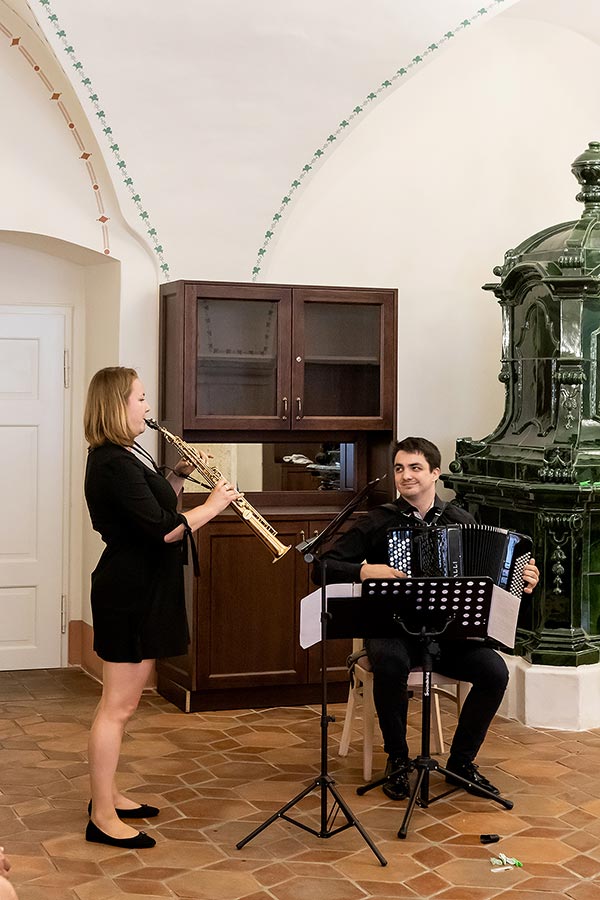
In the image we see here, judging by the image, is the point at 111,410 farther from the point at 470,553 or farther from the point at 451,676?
the point at 451,676

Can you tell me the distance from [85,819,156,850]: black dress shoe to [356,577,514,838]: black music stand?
870 mm

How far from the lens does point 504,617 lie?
→ 177 inches

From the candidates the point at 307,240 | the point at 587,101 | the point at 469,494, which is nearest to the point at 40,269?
the point at 307,240

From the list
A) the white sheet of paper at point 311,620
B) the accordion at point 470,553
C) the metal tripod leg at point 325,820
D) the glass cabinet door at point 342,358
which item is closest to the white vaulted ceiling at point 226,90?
the glass cabinet door at point 342,358

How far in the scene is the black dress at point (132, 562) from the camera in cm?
396

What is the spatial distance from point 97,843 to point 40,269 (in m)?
3.39

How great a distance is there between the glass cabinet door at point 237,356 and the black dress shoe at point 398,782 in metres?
1.88

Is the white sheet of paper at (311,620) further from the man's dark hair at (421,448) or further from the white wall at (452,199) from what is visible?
the white wall at (452,199)

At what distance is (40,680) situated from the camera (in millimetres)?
6395

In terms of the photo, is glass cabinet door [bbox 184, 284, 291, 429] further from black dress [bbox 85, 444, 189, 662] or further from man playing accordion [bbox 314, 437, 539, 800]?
black dress [bbox 85, 444, 189, 662]

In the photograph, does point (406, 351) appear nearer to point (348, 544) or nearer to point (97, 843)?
point (348, 544)

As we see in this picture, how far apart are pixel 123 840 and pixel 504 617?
157 cm

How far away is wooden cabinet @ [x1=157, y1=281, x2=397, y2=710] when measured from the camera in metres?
5.81

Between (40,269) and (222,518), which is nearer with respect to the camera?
(222,518)
